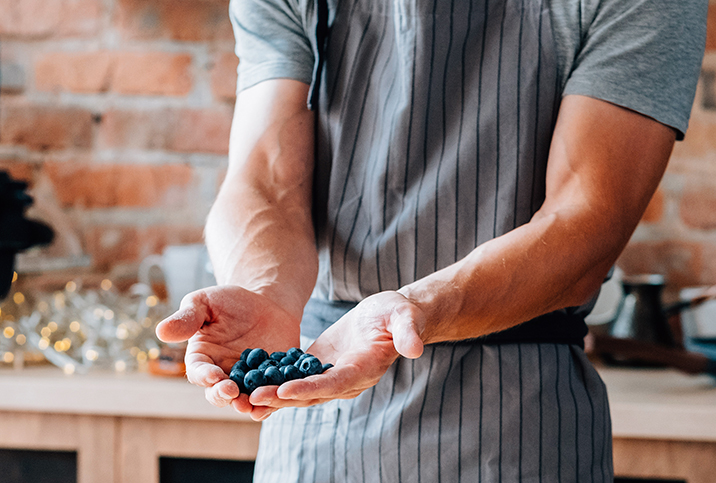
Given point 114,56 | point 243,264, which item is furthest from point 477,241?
point 114,56

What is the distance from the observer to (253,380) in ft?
1.65

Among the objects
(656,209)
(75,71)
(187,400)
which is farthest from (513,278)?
(75,71)

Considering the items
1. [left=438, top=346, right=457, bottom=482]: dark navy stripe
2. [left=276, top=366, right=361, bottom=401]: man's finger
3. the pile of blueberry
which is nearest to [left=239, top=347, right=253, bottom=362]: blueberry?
the pile of blueberry

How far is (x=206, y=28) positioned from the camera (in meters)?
1.47

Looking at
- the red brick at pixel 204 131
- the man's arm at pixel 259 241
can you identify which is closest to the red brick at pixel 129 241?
the red brick at pixel 204 131

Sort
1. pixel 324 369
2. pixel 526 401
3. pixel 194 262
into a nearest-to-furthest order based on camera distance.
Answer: pixel 324 369
pixel 526 401
pixel 194 262

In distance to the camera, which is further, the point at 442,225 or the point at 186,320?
the point at 442,225

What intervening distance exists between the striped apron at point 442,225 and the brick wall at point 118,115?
794 millimetres

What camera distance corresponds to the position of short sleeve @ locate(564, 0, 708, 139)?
65 centimetres

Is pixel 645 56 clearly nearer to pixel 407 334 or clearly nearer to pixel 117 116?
pixel 407 334

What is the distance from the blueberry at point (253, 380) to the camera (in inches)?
19.7

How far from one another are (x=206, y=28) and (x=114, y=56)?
0.22 m

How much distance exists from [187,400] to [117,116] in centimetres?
76

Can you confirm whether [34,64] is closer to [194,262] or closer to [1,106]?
[1,106]
